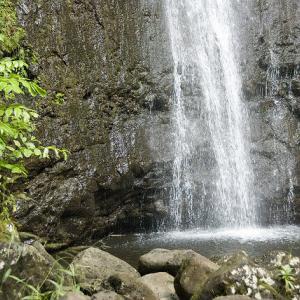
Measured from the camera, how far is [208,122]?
11.3 meters

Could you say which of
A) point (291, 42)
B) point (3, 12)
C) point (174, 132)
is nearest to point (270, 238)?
point (174, 132)

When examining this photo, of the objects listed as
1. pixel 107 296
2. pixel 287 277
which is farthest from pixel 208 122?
pixel 107 296

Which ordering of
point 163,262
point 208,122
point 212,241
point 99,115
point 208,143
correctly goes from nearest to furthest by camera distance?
1. point 163,262
2. point 212,241
3. point 99,115
4. point 208,143
5. point 208,122

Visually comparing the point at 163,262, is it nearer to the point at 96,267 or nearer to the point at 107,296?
the point at 96,267

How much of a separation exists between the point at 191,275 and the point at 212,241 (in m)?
4.09

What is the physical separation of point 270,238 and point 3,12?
24.1ft

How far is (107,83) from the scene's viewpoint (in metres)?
10.2

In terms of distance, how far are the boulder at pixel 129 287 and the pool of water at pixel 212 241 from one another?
121 inches

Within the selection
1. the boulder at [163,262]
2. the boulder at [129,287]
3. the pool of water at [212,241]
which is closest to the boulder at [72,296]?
the boulder at [129,287]

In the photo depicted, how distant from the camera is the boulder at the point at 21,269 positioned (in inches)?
139

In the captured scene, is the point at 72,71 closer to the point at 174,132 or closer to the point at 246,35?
the point at 174,132

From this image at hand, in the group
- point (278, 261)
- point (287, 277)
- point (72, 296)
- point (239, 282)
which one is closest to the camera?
point (72, 296)

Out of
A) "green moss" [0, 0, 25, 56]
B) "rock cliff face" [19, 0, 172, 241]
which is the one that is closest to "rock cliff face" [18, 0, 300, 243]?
"rock cliff face" [19, 0, 172, 241]

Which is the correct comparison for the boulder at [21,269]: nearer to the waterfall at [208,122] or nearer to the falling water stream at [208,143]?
the falling water stream at [208,143]
